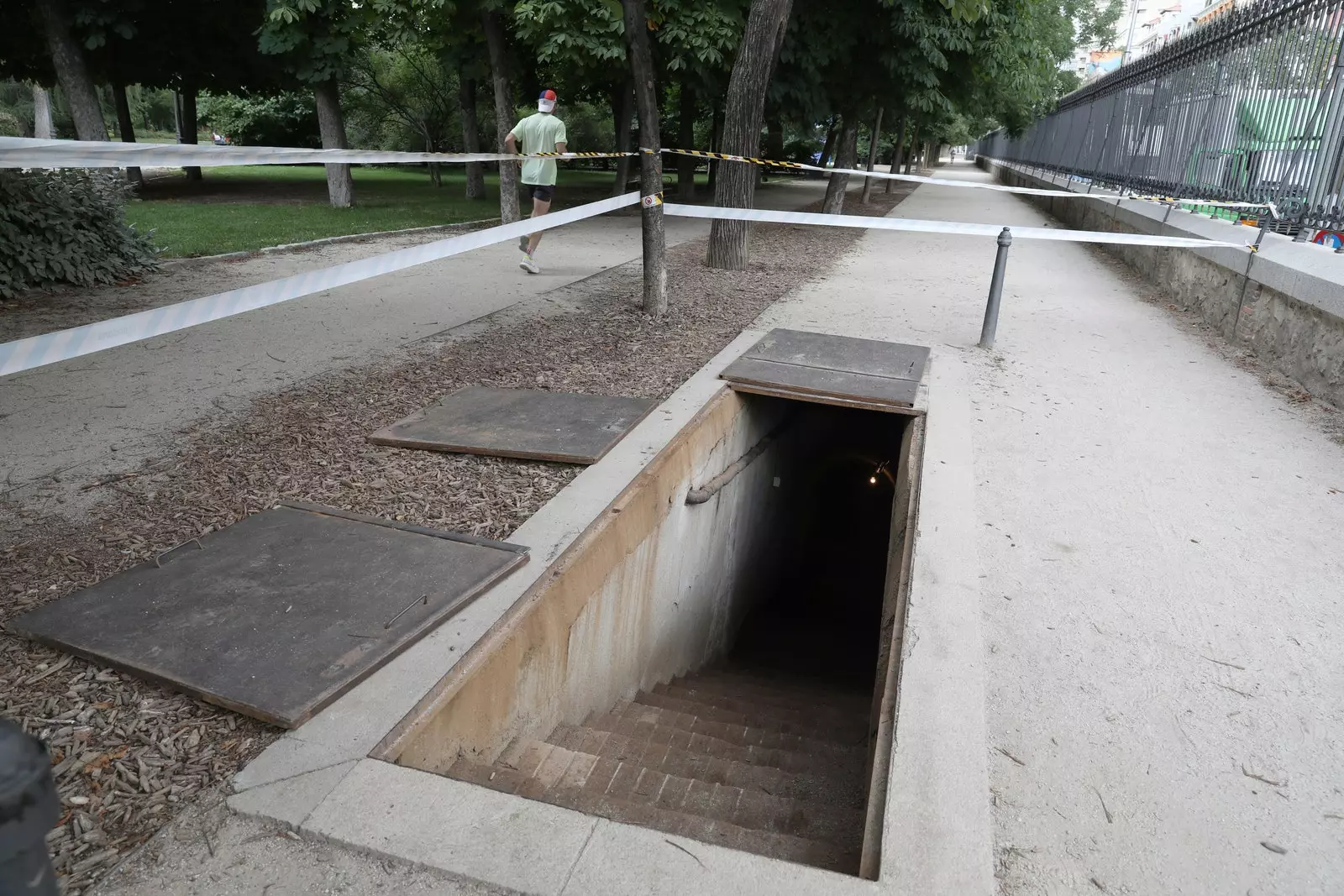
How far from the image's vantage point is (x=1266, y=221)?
25.8ft

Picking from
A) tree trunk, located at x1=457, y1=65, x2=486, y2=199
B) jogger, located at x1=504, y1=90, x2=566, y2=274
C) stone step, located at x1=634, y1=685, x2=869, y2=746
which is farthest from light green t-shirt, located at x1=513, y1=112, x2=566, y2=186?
tree trunk, located at x1=457, y1=65, x2=486, y2=199

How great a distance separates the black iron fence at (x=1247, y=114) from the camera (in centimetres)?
763

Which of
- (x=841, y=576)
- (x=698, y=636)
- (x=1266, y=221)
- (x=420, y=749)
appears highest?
(x=1266, y=221)

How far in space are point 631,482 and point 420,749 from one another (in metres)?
1.96

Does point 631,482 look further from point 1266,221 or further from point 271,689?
point 1266,221

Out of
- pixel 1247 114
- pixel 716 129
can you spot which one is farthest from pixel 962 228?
pixel 716 129

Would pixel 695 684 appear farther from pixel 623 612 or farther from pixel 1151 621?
pixel 1151 621

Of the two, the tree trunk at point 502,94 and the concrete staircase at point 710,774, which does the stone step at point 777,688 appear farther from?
the tree trunk at point 502,94

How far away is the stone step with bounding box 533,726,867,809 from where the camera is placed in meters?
3.21

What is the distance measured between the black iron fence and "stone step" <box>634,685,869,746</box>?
21.3 feet

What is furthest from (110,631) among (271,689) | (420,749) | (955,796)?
(955,796)

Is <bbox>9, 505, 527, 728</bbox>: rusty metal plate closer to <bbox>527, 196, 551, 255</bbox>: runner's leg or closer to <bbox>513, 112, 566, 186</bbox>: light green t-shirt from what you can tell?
<bbox>513, 112, 566, 186</bbox>: light green t-shirt

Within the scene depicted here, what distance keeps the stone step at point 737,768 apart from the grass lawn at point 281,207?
9.36m

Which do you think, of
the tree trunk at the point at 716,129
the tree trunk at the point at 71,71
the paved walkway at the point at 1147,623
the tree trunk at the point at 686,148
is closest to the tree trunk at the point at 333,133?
the tree trunk at the point at 71,71
